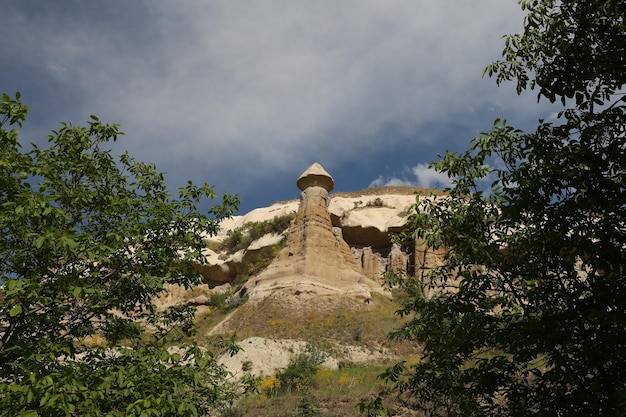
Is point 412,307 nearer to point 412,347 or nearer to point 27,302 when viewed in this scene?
point 27,302

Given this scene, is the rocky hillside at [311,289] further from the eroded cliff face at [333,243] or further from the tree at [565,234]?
the tree at [565,234]

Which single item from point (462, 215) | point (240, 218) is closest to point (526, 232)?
point (462, 215)

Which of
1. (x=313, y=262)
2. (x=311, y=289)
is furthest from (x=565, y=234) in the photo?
(x=313, y=262)

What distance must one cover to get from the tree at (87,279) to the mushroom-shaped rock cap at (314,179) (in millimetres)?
31133

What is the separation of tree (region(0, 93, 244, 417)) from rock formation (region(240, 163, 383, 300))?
2510 cm

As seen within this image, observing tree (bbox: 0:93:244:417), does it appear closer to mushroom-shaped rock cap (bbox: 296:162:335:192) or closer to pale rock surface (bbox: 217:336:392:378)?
pale rock surface (bbox: 217:336:392:378)

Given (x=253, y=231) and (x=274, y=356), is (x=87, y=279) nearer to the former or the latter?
(x=274, y=356)

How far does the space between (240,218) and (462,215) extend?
63788 mm

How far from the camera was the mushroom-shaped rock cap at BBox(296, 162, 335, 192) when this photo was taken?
130ft

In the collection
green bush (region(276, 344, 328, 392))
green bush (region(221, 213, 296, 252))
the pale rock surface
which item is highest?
green bush (region(221, 213, 296, 252))

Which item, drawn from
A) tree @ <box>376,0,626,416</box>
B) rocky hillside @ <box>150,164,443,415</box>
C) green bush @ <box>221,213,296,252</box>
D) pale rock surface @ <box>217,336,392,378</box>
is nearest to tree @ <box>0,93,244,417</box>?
tree @ <box>376,0,626,416</box>

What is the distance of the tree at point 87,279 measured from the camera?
493 cm

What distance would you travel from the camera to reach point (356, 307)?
31438mm

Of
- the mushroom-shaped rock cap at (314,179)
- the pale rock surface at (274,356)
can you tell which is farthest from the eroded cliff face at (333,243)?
the pale rock surface at (274,356)
